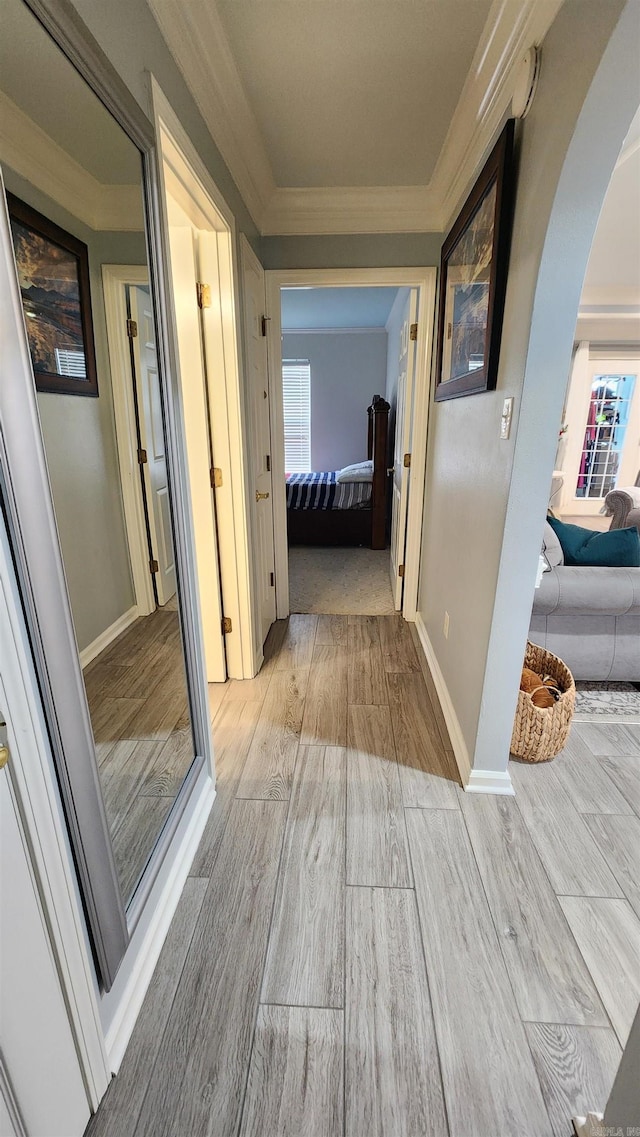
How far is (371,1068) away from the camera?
40.4 inches

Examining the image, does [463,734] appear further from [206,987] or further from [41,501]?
[41,501]

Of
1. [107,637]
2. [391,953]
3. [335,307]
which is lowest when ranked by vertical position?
[391,953]

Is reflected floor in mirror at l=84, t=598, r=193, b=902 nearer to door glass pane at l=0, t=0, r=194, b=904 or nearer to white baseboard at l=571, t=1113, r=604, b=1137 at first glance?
door glass pane at l=0, t=0, r=194, b=904

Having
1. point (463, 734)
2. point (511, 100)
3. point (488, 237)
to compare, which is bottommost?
point (463, 734)

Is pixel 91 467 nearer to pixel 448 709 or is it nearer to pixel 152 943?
pixel 152 943

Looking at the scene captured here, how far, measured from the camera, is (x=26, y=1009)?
74cm

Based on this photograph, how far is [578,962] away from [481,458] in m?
1.51

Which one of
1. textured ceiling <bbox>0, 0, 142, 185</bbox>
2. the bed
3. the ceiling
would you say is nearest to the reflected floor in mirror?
textured ceiling <bbox>0, 0, 142, 185</bbox>

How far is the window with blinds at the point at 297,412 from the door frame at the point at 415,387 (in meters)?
4.21

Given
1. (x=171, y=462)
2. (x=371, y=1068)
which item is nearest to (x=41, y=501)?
(x=171, y=462)

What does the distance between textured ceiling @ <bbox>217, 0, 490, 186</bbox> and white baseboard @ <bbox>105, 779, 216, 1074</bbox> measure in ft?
7.89

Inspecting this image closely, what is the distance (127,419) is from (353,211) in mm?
2157

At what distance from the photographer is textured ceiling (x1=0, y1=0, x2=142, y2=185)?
723 millimetres

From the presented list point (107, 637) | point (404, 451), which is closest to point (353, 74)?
point (404, 451)
